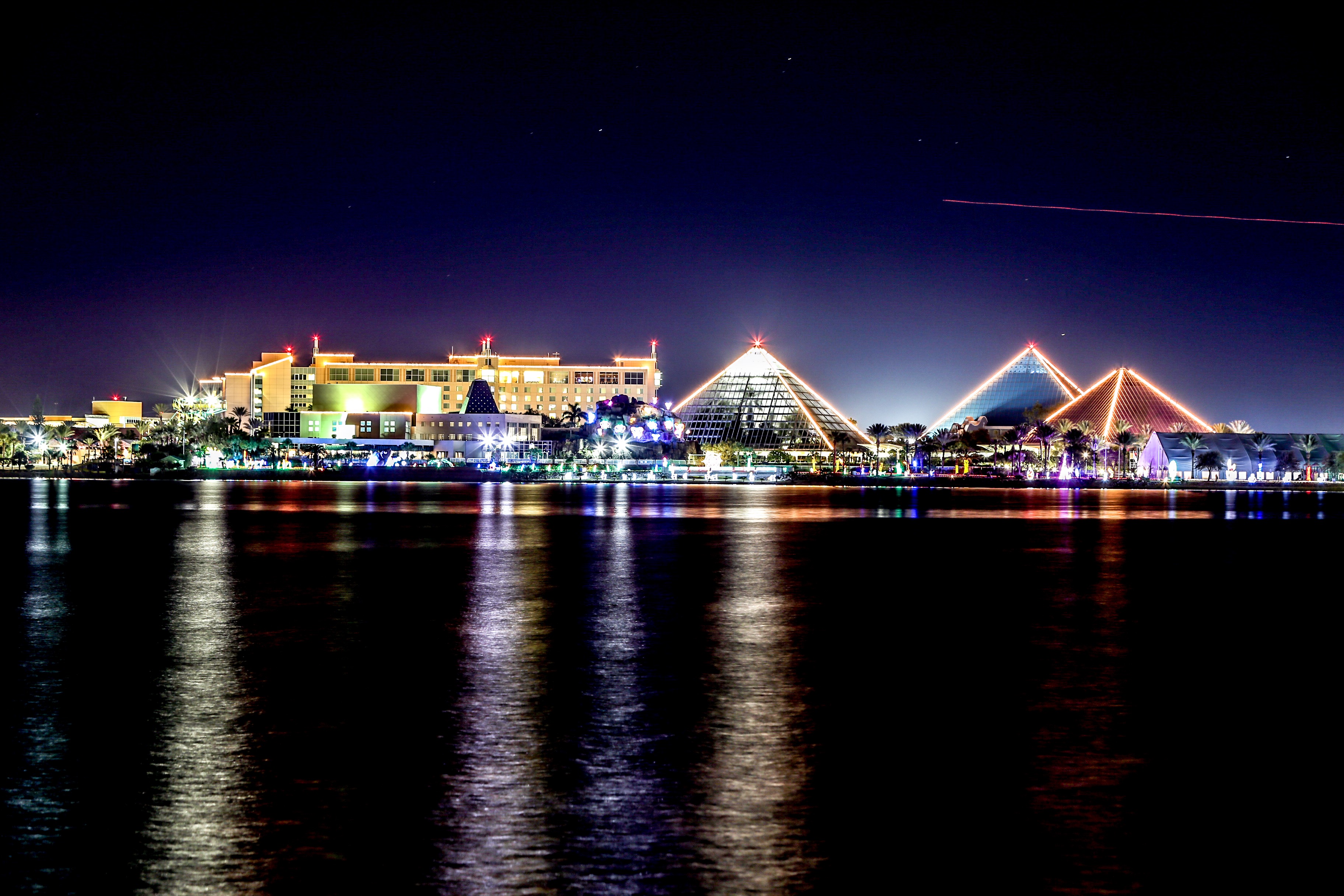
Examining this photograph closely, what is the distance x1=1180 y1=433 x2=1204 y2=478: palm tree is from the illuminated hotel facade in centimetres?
7488

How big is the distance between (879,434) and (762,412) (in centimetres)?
1979

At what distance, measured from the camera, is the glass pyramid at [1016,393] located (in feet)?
554

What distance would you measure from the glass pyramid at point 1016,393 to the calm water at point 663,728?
142036 mm

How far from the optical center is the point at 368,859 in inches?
310

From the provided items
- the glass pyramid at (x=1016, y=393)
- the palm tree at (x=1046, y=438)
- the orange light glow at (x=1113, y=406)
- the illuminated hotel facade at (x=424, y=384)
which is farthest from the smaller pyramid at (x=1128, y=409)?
the illuminated hotel facade at (x=424, y=384)

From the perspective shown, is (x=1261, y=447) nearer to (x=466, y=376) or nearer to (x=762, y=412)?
(x=762, y=412)

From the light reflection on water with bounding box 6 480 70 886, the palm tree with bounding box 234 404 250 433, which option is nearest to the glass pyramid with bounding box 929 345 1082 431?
the palm tree with bounding box 234 404 250 433

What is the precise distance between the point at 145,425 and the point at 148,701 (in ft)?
600

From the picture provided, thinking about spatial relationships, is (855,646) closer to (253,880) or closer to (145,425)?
(253,880)

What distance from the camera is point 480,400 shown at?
16400 centimetres

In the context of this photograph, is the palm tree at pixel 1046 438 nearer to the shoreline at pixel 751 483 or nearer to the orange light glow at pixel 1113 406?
the orange light glow at pixel 1113 406

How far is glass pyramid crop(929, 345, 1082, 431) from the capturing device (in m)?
169

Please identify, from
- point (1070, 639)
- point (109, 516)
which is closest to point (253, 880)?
point (1070, 639)

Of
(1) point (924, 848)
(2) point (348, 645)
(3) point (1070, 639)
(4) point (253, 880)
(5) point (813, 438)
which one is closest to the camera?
(4) point (253, 880)
